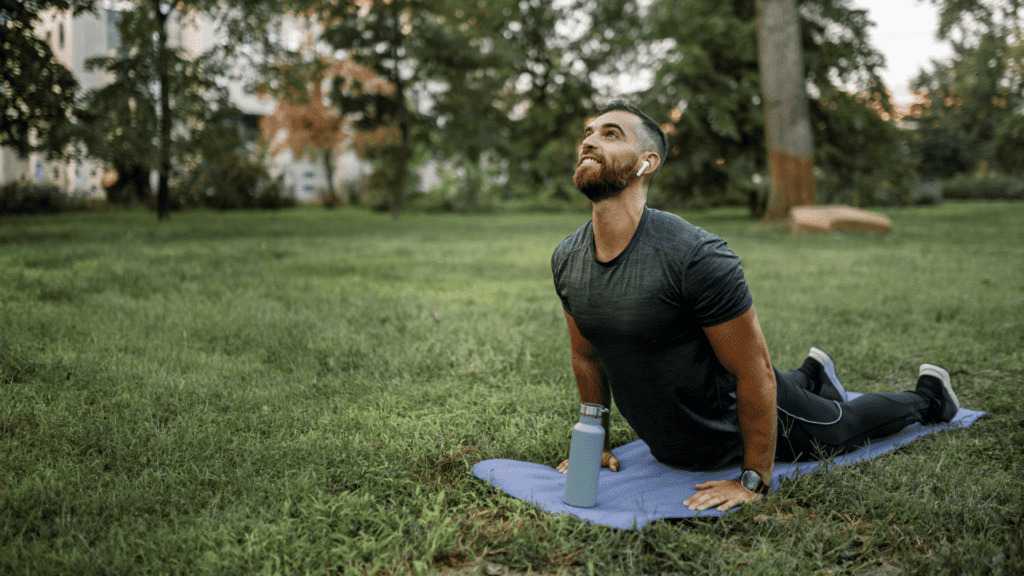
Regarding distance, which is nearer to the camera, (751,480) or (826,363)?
(751,480)

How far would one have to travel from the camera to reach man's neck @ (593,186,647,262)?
2.39 meters

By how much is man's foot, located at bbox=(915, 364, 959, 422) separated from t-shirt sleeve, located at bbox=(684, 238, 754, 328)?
1.89m

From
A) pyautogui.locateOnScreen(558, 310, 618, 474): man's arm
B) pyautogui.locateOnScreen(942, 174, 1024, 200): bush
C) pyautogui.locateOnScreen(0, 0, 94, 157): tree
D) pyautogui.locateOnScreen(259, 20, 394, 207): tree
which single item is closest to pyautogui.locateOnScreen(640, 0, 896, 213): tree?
pyautogui.locateOnScreen(259, 20, 394, 207): tree

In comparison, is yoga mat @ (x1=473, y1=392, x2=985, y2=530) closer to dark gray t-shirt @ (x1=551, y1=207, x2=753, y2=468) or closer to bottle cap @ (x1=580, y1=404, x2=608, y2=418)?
dark gray t-shirt @ (x1=551, y1=207, x2=753, y2=468)

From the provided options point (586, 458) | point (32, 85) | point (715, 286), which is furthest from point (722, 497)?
point (32, 85)

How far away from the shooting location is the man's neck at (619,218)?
7.84 ft

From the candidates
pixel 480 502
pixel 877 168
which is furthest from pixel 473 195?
pixel 480 502

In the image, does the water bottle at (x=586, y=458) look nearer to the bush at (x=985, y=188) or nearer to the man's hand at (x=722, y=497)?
the man's hand at (x=722, y=497)

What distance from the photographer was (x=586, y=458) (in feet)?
8.25

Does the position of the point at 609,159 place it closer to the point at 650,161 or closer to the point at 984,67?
the point at 650,161

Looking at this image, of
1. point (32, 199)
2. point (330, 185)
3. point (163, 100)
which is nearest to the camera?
point (163, 100)

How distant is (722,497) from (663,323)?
0.76 m

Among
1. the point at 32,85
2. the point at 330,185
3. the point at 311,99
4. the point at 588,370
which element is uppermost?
the point at 311,99

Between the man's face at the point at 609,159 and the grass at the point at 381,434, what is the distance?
1.27 metres
